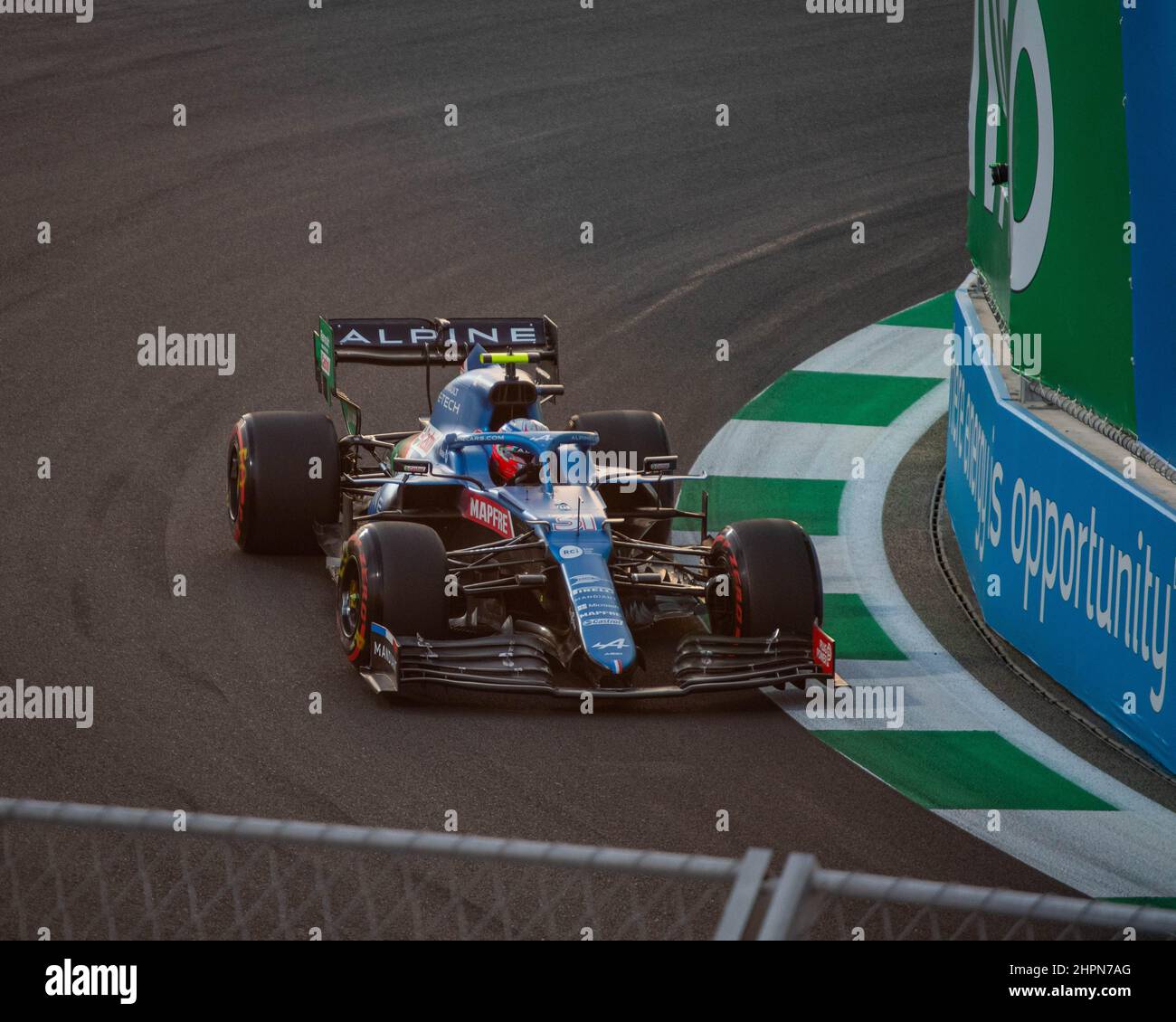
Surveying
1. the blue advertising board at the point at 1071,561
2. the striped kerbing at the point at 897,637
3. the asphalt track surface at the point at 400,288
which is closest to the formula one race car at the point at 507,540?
the asphalt track surface at the point at 400,288

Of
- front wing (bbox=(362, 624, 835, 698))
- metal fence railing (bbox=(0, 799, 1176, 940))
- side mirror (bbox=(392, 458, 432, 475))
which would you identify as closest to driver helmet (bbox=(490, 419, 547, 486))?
side mirror (bbox=(392, 458, 432, 475))

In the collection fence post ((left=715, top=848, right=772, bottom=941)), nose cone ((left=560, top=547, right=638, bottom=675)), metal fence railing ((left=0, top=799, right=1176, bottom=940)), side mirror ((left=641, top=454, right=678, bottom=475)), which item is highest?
side mirror ((left=641, top=454, right=678, bottom=475))

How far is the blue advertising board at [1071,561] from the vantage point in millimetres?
7777

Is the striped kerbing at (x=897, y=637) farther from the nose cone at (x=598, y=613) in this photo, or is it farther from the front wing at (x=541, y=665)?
the nose cone at (x=598, y=613)

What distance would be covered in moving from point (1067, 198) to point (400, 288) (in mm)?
7778

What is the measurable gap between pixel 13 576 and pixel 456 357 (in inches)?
111

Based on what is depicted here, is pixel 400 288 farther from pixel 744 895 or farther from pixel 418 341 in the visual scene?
pixel 744 895

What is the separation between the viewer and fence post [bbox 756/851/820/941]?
3.39 metres

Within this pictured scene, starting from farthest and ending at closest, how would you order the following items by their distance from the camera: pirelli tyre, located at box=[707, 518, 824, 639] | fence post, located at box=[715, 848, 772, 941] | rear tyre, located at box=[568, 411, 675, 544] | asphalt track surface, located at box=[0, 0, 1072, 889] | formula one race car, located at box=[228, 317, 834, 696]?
rear tyre, located at box=[568, 411, 675, 544], pirelli tyre, located at box=[707, 518, 824, 639], formula one race car, located at box=[228, 317, 834, 696], asphalt track surface, located at box=[0, 0, 1072, 889], fence post, located at box=[715, 848, 772, 941]

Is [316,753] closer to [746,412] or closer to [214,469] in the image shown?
[214,469]

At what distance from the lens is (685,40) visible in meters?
21.7

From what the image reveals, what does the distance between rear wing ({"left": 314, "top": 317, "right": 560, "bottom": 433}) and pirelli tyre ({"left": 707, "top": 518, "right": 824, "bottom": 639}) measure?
88.3 inches

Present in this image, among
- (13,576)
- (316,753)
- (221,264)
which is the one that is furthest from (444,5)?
(316,753)

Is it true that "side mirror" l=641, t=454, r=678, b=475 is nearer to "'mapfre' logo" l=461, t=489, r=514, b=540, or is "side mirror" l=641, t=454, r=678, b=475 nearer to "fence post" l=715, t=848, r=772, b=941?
"'mapfre' logo" l=461, t=489, r=514, b=540
